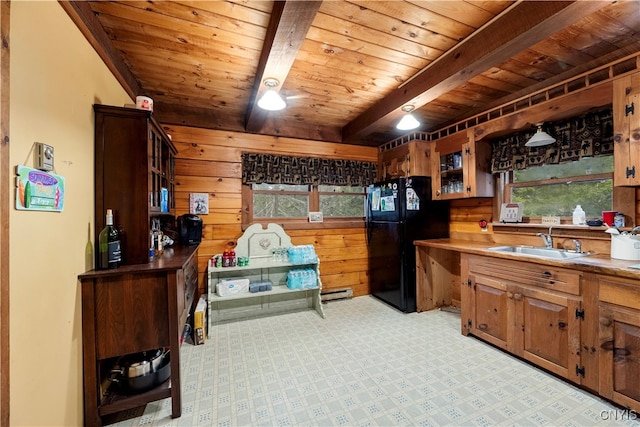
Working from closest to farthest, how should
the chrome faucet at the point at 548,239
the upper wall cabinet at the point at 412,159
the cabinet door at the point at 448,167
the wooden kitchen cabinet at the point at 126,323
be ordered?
the wooden kitchen cabinet at the point at 126,323 → the chrome faucet at the point at 548,239 → the cabinet door at the point at 448,167 → the upper wall cabinet at the point at 412,159

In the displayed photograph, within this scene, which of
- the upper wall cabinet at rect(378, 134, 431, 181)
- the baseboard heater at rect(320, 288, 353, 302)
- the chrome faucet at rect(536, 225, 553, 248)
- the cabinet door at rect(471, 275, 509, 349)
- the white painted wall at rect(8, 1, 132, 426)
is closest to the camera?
the white painted wall at rect(8, 1, 132, 426)

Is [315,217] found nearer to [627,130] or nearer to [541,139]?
[541,139]

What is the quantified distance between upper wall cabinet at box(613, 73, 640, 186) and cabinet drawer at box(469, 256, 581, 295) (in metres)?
0.72

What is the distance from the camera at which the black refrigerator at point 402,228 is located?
3.17 metres

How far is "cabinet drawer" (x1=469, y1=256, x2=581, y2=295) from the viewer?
71.7 inches

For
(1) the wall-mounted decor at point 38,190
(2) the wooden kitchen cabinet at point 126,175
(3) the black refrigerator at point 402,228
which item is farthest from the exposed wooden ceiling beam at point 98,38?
(3) the black refrigerator at point 402,228

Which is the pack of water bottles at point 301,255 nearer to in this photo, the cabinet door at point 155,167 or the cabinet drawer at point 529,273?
the cabinet door at point 155,167

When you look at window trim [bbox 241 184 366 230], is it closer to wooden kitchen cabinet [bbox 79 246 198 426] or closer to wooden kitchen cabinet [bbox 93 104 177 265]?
wooden kitchen cabinet [bbox 93 104 177 265]

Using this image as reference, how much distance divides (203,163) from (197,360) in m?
2.07

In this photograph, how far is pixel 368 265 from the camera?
12.8ft

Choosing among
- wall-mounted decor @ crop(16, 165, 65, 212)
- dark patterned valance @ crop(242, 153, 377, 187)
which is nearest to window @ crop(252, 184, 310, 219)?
dark patterned valance @ crop(242, 153, 377, 187)

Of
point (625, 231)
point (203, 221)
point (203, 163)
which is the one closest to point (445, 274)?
point (625, 231)

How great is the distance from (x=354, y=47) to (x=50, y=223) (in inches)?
81.5

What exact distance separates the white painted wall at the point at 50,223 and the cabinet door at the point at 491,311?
297 cm
